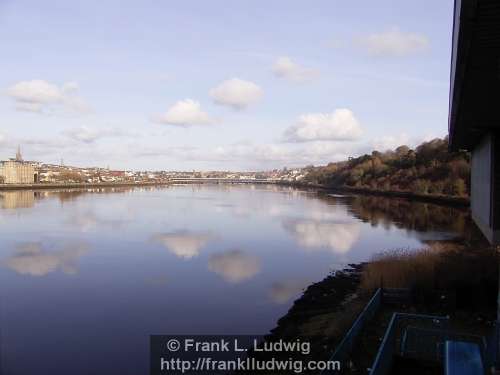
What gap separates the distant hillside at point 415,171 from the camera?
209 feet

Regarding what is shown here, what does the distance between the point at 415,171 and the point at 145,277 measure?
236 feet

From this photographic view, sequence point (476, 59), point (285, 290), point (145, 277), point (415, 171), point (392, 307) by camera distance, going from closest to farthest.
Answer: point (476, 59) < point (392, 307) < point (285, 290) < point (145, 277) < point (415, 171)

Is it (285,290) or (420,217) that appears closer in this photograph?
(285,290)

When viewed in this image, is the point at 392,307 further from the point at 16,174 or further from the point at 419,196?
the point at 16,174

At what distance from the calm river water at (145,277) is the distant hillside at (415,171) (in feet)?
84.7

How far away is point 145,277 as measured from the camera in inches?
770

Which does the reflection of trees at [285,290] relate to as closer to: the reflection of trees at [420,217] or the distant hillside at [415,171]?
the reflection of trees at [420,217]

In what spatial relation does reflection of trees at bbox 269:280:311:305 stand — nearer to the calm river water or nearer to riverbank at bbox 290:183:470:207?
the calm river water

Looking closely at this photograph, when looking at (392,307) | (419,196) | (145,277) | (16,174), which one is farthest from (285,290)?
(16,174)

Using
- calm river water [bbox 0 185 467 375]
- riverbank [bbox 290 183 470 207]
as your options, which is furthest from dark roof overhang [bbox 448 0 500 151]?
riverbank [bbox 290 183 470 207]

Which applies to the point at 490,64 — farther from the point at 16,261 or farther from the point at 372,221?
the point at 372,221

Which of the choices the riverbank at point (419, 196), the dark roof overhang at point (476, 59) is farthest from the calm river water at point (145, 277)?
the riverbank at point (419, 196)

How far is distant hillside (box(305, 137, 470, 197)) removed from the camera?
63844mm

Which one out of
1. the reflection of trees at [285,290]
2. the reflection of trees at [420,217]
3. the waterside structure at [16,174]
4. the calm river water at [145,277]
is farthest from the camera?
the waterside structure at [16,174]
